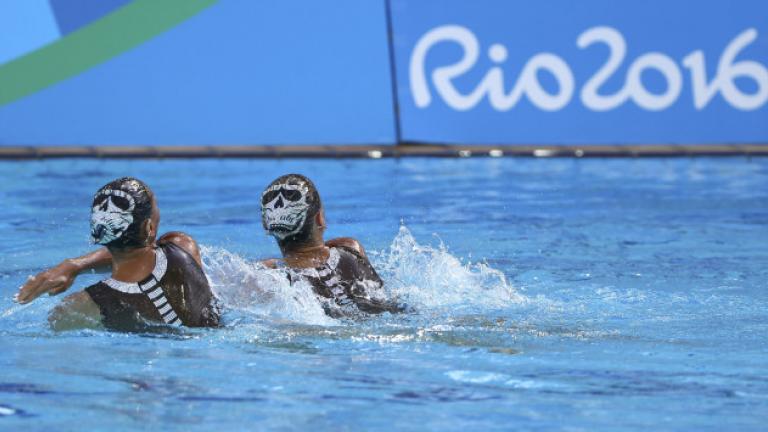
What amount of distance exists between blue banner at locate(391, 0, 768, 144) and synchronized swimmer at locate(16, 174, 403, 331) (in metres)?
5.14

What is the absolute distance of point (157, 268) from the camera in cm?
479

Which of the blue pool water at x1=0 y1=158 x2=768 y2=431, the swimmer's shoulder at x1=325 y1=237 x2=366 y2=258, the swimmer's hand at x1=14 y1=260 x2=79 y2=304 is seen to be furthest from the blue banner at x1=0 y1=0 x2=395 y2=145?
the swimmer's hand at x1=14 y1=260 x2=79 y2=304

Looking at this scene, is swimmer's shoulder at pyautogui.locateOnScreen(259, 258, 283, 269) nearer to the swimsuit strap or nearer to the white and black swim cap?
the swimsuit strap

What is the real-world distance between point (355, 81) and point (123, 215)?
586 centimetres

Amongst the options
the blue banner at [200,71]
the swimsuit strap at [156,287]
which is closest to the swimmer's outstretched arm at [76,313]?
the swimsuit strap at [156,287]

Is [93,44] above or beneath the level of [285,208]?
above

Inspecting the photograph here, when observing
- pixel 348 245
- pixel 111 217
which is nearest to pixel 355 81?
pixel 348 245

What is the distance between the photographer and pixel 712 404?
4.11 meters

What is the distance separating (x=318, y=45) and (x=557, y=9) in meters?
1.90

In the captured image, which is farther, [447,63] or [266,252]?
[447,63]

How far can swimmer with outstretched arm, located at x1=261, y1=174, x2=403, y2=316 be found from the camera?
5.15 meters

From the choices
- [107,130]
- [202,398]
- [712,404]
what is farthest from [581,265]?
[107,130]

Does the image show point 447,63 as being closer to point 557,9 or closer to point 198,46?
point 557,9

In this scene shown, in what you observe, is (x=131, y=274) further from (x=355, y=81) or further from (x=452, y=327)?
(x=355, y=81)
